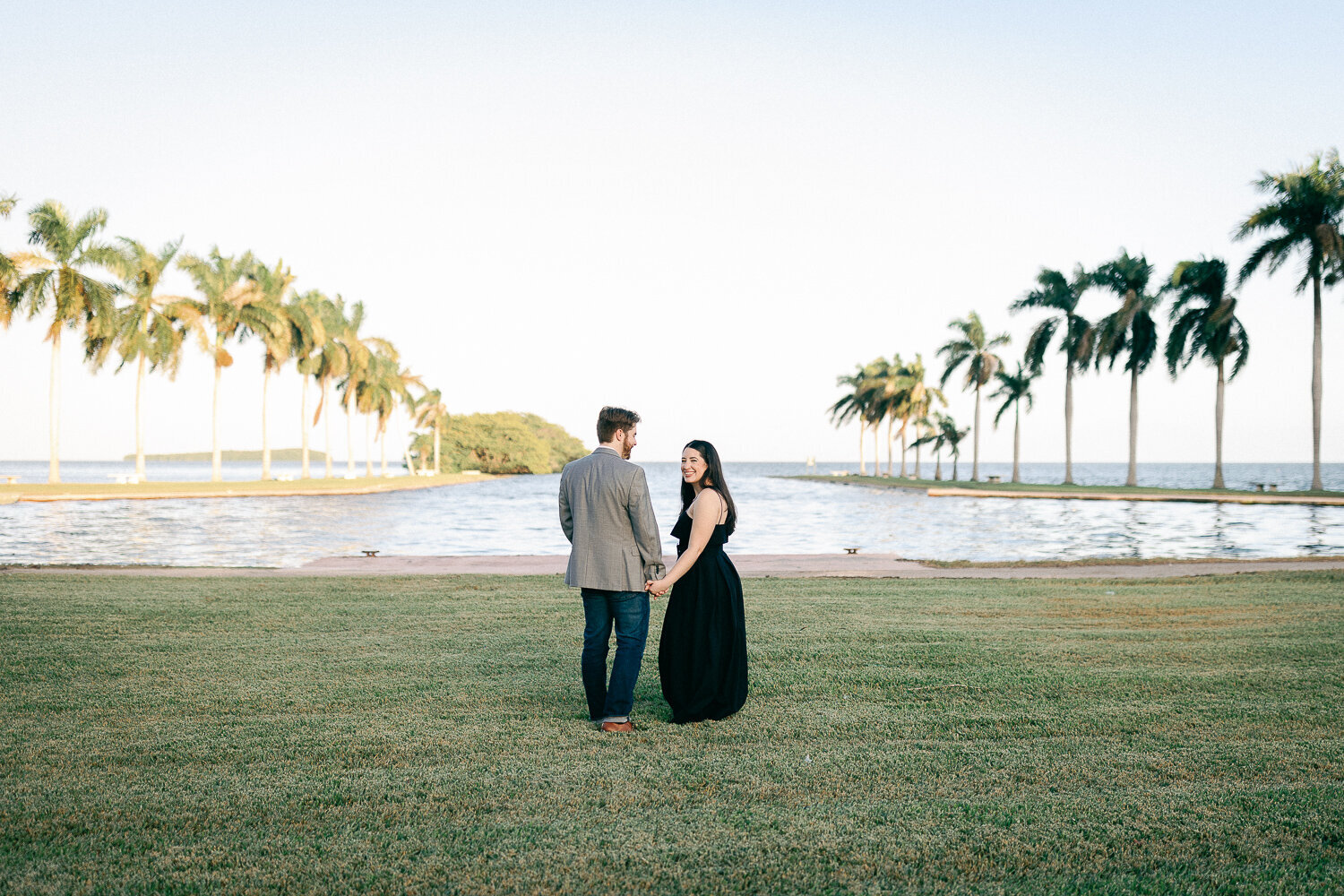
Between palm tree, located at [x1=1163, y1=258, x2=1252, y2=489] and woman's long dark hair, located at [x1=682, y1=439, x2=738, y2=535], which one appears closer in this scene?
woman's long dark hair, located at [x1=682, y1=439, x2=738, y2=535]

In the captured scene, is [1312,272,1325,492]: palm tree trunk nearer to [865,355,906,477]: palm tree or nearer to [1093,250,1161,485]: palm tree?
[1093,250,1161,485]: palm tree

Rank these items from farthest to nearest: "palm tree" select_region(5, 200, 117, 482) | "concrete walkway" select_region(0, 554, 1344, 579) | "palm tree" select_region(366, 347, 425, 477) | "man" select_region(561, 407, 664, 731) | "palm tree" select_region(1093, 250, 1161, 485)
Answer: "palm tree" select_region(366, 347, 425, 477), "palm tree" select_region(1093, 250, 1161, 485), "palm tree" select_region(5, 200, 117, 482), "concrete walkway" select_region(0, 554, 1344, 579), "man" select_region(561, 407, 664, 731)

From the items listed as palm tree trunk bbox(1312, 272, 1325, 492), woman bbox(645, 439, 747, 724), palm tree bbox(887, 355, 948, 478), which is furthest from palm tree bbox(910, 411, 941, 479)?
woman bbox(645, 439, 747, 724)

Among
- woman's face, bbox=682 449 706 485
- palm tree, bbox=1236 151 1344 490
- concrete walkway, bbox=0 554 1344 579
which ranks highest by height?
palm tree, bbox=1236 151 1344 490

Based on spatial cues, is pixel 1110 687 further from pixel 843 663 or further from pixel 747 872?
pixel 747 872

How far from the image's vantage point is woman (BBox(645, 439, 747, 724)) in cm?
518

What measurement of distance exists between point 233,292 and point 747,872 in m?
50.6

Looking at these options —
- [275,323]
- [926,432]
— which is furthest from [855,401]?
[275,323]

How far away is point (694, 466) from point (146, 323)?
45.3 m

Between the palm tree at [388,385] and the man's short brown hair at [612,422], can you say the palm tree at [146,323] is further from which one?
the man's short brown hair at [612,422]

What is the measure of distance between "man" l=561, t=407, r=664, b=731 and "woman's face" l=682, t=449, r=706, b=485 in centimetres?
31

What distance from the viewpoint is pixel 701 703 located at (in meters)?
5.20

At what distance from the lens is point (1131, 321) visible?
48.5 m

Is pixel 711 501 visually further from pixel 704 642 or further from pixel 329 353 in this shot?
pixel 329 353
